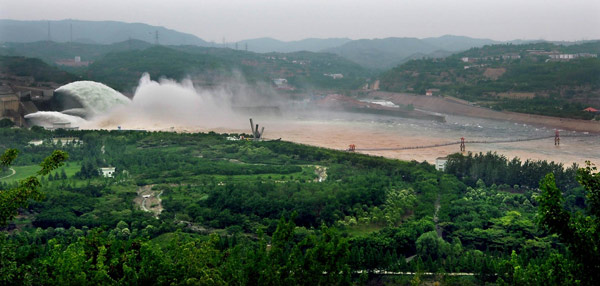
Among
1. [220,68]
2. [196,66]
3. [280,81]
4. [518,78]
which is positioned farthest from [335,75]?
[518,78]

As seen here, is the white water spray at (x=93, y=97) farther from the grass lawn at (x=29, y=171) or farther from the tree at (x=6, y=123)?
the grass lawn at (x=29, y=171)

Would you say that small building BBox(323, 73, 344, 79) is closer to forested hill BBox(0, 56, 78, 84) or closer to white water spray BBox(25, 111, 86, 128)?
forested hill BBox(0, 56, 78, 84)

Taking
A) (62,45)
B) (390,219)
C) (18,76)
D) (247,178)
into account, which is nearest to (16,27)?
(62,45)

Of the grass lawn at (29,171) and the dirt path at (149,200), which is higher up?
the grass lawn at (29,171)

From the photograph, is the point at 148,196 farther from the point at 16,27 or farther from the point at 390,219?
the point at 16,27

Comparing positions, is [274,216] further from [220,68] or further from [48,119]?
[220,68]

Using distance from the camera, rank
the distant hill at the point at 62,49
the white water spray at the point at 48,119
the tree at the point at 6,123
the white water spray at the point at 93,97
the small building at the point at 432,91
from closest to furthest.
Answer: the tree at the point at 6,123 < the white water spray at the point at 48,119 < the white water spray at the point at 93,97 < the small building at the point at 432,91 < the distant hill at the point at 62,49

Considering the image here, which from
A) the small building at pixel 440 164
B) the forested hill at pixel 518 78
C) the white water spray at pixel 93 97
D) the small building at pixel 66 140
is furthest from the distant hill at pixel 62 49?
the small building at pixel 440 164
